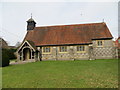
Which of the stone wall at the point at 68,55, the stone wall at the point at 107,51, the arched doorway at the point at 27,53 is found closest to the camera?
the stone wall at the point at 107,51

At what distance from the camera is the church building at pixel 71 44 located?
20.4 metres

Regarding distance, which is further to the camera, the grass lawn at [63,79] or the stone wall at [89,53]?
the stone wall at [89,53]

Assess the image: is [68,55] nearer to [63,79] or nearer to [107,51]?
[107,51]

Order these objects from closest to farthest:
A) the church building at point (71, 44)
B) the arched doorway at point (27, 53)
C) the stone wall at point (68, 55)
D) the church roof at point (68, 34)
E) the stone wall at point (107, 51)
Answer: the stone wall at point (107, 51), the church building at point (71, 44), the stone wall at point (68, 55), the church roof at point (68, 34), the arched doorway at point (27, 53)

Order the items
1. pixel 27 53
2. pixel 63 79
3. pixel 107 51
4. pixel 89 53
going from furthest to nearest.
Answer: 1. pixel 27 53
2. pixel 89 53
3. pixel 107 51
4. pixel 63 79

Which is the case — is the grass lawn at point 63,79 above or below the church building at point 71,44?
below

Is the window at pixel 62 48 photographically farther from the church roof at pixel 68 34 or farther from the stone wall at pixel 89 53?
the church roof at pixel 68 34

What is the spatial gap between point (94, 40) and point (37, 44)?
1254 centimetres

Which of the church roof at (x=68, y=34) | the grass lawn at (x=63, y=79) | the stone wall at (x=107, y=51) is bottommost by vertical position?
the grass lawn at (x=63, y=79)

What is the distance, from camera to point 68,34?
2327 centimetres

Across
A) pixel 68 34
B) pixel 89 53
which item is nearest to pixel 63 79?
pixel 89 53

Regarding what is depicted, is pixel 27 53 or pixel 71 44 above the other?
pixel 71 44

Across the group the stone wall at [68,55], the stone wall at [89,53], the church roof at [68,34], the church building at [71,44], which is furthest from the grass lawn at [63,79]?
the church roof at [68,34]

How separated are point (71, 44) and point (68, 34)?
10.2 feet
